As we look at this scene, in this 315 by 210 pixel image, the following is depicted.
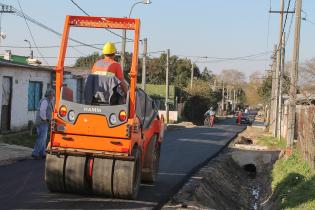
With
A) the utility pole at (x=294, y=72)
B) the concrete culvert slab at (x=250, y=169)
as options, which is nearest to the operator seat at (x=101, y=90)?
the utility pole at (x=294, y=72)

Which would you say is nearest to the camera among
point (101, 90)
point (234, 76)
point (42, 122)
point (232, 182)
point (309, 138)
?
point (101, 90)

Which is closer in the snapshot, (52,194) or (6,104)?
(52,194)

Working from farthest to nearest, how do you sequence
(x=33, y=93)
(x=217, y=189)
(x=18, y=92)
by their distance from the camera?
1. (x=33, y=93)
2. (x=18, y=92)
3. (x=217, y=189)

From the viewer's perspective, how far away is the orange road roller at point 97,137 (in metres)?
9.70

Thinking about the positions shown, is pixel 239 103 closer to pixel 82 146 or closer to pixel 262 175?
pixel 262 175

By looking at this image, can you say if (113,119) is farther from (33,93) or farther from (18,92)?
(33,93)

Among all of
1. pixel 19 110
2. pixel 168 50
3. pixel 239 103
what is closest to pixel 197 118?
pixel 168 50

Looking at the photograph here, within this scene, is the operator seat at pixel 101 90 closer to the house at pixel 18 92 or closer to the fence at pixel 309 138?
the fence at pixel 309 138

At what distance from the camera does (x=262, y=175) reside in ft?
74.9

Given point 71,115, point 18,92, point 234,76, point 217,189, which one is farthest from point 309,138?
point 234,76

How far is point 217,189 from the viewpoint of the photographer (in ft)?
52.0

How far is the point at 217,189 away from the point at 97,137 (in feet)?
22.5

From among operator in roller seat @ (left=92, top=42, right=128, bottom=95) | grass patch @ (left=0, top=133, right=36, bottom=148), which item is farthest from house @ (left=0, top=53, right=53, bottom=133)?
operator in roller seat @ (left=92, top=42, right=128, bottom=95)

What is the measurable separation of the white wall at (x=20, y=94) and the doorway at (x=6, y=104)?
21 centimetres
